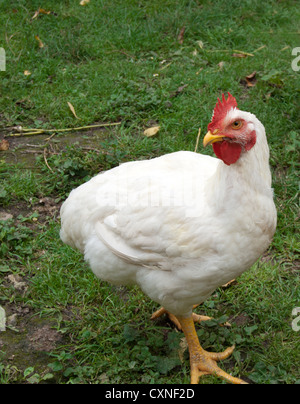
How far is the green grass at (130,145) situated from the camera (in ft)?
11.2

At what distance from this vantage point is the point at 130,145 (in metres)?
4.94

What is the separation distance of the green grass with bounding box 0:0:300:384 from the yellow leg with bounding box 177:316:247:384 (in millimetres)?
68

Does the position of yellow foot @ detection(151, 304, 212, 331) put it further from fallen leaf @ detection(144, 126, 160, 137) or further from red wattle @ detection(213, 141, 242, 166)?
fallen leaf @ detection(144, 126, 160, 137)

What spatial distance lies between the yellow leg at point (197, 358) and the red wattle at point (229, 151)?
1.15 m

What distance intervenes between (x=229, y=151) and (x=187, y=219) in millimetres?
452

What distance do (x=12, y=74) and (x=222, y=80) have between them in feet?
7.96

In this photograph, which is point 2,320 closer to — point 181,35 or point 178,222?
point 178,222

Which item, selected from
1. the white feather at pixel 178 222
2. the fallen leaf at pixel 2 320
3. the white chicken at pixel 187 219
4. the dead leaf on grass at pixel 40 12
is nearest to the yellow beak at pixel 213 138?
the white chicken at pixel 187 219

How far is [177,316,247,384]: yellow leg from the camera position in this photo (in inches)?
128

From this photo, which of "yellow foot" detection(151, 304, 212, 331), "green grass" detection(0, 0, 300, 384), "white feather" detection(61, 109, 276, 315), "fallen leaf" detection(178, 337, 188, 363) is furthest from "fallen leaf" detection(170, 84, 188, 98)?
"fallen leaf" detection(178, 337, 188, 363)

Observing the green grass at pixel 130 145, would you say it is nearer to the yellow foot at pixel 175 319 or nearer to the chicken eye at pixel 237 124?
the yellow foot at pixel 175 319

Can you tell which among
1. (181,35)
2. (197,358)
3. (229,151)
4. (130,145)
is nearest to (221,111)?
(229,151)

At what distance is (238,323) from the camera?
3.62 meters
